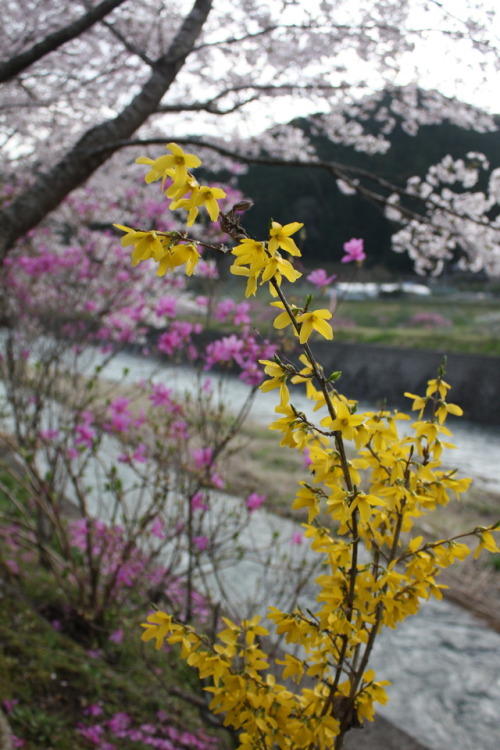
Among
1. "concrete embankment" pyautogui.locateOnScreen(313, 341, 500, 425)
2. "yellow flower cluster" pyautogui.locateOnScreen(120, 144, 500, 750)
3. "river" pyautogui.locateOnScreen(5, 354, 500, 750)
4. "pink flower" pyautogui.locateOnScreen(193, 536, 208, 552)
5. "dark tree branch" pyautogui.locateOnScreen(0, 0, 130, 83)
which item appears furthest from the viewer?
"concrete embankment" pyautogui.locateOnScreen(313, 341, 500, 425)

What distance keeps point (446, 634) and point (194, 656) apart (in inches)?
129

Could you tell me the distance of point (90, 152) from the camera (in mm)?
2793

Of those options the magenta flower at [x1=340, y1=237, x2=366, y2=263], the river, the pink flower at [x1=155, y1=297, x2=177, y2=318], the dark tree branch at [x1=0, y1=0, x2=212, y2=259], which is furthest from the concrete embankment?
the magenta flower at [x1=340, y1=237, x2=366, y2=263]

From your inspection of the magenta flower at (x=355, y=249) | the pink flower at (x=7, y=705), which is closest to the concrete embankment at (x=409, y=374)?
the magenta flower at (x=355, y=249)

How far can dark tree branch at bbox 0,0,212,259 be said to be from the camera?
9.02 feet

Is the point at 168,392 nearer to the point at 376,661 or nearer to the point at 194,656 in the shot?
the point at 194,656

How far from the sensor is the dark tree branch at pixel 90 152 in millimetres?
2750

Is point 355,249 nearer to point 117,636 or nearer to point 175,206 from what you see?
point 175,206

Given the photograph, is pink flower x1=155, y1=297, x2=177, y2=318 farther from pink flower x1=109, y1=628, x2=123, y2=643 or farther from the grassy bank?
the grassy bank

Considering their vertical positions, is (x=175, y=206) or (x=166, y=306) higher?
(x=175, y=206)

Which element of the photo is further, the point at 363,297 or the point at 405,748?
the point at 363,297

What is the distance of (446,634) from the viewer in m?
3.91

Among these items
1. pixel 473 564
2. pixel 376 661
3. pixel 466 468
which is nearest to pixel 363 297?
pixel 466 468

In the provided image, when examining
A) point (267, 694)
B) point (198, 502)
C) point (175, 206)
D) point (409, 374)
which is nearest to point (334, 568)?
point (267, 694)
